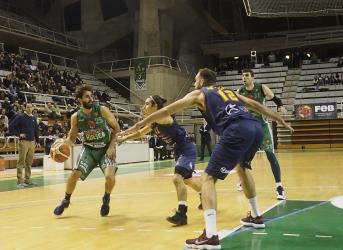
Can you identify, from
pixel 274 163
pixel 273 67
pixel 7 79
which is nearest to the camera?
pixel 274 163

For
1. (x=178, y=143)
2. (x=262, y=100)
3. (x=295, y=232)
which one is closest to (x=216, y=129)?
(x=295, y=232)

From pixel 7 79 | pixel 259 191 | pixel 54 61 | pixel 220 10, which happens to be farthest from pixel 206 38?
pixel 259 191

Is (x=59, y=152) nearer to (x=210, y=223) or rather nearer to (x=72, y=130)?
(x=72, y=130)

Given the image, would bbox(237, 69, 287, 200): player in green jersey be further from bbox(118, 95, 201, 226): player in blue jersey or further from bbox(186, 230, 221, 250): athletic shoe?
bbox(186, 230, 221, 250): athletic shoe

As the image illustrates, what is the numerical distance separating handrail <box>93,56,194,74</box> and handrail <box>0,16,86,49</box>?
88.3 inches

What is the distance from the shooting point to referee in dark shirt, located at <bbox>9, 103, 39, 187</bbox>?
11641mm

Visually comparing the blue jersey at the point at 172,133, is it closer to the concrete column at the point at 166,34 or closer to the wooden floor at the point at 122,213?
the wooden floor at the point at 122,213

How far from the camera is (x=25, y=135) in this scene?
38.3ft

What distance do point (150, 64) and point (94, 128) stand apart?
90.2 feet

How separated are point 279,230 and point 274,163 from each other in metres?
2.88

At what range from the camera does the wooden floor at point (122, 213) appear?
5105 millimetres

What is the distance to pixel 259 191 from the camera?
9023 mm

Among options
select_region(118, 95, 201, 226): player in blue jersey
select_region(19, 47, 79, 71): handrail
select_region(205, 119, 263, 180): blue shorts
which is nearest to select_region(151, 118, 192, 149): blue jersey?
select_region(118, 95, 201, 226): player in blue jersey

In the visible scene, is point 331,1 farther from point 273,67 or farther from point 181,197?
point 273,67
